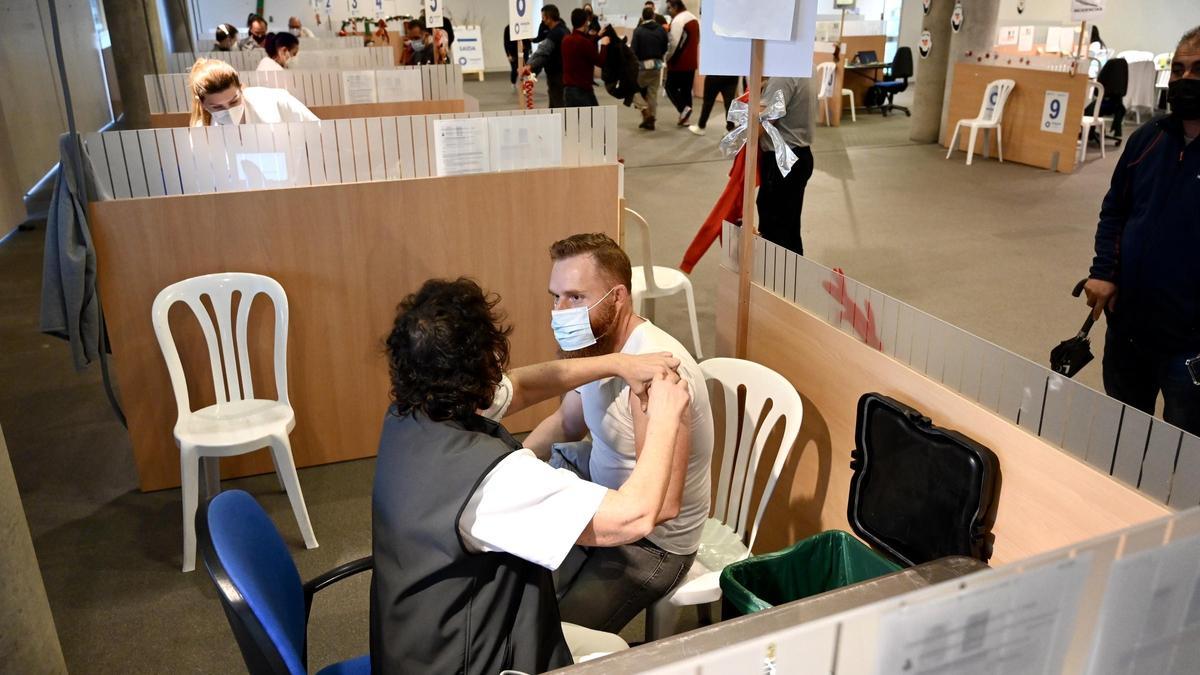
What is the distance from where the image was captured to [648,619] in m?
1.98

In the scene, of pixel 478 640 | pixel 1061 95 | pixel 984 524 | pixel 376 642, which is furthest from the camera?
pixel 1061 95

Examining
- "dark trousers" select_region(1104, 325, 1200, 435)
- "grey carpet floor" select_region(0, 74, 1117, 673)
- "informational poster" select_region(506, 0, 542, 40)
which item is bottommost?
"grey carpet floor" select_region(0, 74, 1117, 673)

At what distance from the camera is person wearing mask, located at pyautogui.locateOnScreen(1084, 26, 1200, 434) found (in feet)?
6.84

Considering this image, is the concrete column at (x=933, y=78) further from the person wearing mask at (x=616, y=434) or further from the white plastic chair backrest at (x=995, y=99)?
the person wearing mask at (x=616, y=434)

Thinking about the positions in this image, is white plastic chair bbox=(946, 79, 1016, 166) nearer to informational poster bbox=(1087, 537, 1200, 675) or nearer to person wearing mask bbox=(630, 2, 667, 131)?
person wearing mask bbox=(630, 2, 667, 131)

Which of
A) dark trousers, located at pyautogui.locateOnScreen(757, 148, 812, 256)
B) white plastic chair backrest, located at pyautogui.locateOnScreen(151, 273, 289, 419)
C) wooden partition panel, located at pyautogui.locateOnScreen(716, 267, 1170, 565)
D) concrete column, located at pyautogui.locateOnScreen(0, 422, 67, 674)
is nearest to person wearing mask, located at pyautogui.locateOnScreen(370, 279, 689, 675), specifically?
wooden partition panel, located at pyautogui.locateOnScreen(716, 267, 1170, 565)

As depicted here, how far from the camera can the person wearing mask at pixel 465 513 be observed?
1308 mm

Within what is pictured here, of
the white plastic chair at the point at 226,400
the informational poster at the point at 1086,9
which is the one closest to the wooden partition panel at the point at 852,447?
the white plastic chair at the point at 226,400

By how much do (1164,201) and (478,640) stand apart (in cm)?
191

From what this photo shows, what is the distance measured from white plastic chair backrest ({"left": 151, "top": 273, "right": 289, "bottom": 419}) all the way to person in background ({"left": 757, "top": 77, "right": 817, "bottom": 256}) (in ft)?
7.76

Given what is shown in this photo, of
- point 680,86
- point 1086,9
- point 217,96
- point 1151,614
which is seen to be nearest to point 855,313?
point 1151,614

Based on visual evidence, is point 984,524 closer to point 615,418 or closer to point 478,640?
point 615,418

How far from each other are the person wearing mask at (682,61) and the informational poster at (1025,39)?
3581mm

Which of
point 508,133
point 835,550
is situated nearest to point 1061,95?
point 508,133
